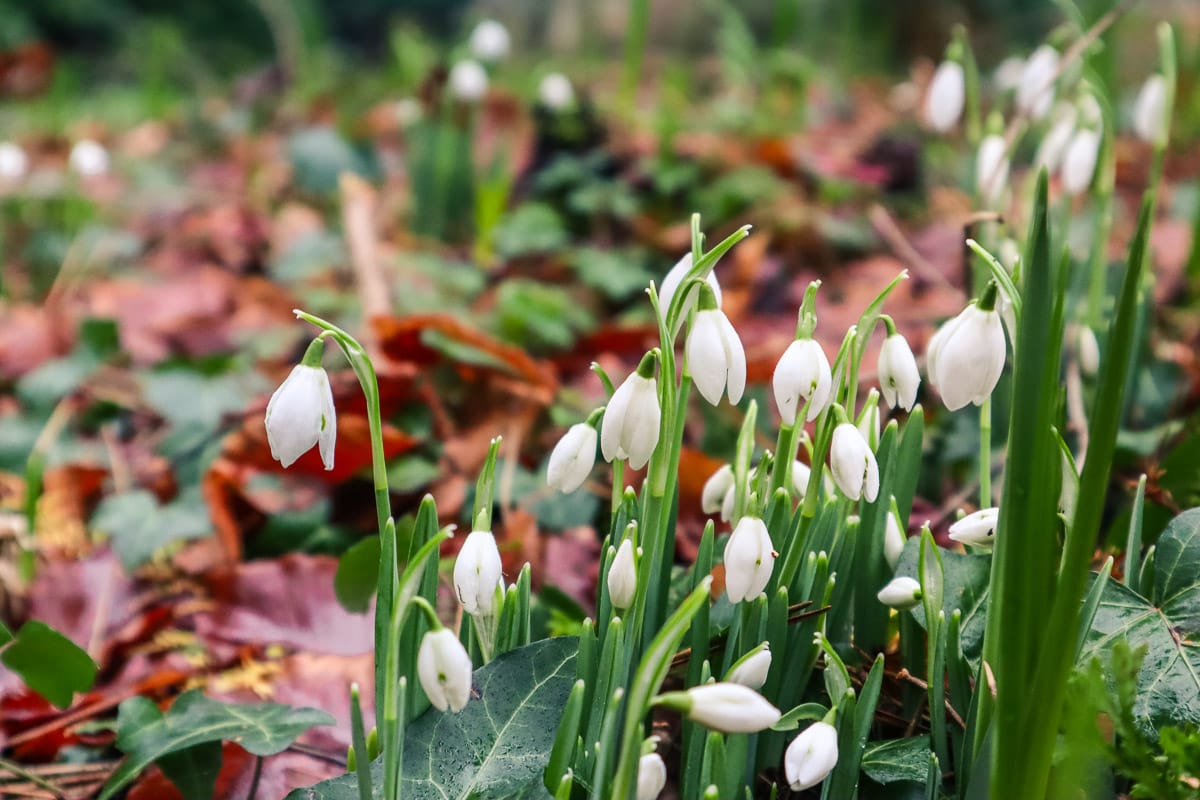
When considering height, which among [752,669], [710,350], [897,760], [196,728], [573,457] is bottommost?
[196,728]

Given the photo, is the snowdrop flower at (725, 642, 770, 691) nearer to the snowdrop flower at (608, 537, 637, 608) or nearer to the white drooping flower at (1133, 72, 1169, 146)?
the snowdrop flower at (608, 537, 637, 608)

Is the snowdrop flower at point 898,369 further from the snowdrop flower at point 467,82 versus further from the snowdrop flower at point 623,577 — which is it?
the snowdrop flower at point 467,82

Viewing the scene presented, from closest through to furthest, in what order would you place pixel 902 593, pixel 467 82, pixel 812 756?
1. pixel 812 756
2. pixel 902 593
3. pixel 467 82

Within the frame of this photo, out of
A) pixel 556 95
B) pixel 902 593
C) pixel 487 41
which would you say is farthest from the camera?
pixel 487 41

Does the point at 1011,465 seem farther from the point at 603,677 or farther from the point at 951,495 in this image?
the point at 951,495

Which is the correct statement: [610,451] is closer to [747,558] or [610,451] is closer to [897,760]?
[747,558]

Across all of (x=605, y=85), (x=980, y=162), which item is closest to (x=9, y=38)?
(x=605, y=85)

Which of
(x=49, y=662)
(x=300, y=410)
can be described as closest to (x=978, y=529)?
(x=300, y=410)
